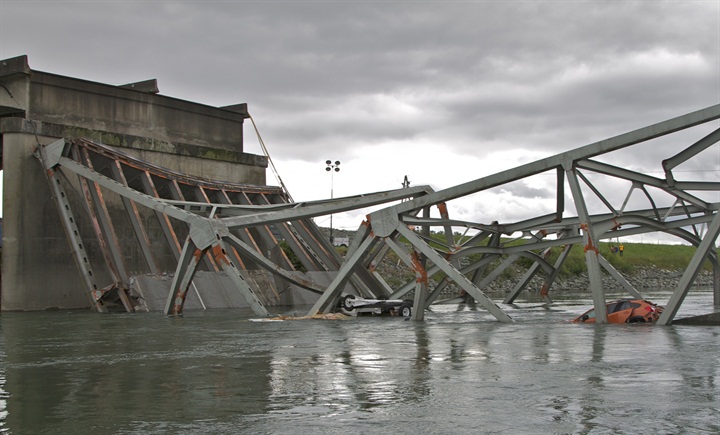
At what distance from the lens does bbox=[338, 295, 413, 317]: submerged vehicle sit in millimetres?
31188

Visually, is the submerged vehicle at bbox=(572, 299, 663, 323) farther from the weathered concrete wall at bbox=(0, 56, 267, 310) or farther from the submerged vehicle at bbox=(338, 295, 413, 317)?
the weathered concrete wall at bbox=(0, 56, 267, 310)

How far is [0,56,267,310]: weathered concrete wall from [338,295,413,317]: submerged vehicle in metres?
15.3

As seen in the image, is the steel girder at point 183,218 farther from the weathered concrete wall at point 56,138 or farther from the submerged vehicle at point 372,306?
the submerged vehicle at point 372,306

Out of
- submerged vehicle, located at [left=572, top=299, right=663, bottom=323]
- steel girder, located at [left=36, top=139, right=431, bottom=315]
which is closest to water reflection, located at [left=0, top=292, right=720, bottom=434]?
submerged vehicle, located at [left=572, top=299, right=663, bottom=323]

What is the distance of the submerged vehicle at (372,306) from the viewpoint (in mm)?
31188

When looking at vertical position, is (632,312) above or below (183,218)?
below

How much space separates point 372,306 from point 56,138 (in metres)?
19.0

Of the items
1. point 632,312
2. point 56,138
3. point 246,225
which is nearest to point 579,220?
point 632,312

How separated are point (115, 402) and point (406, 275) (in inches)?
2416

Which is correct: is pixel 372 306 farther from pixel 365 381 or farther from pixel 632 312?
pixel 365 381

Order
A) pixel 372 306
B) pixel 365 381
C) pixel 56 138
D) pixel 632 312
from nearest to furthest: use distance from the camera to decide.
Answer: pixel 365 381 → pixel 632 312 → pixel 372 306 → pixel 56 138

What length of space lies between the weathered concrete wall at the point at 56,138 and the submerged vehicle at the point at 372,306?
1532cm

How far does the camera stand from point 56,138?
133 feet

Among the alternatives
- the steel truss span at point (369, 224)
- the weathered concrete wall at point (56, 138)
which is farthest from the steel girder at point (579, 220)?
the weathered concrete wall at point (56, 138)
